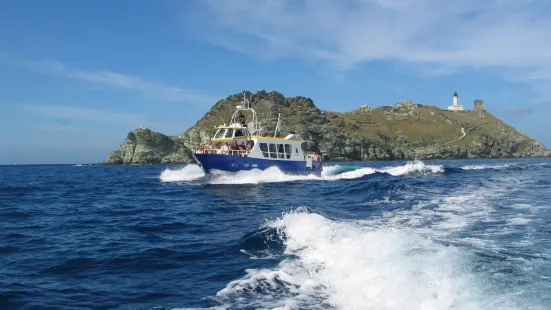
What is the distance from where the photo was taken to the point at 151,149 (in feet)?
479

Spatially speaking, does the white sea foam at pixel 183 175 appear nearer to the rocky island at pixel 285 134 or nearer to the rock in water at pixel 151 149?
the rocky island at pixel 285 134

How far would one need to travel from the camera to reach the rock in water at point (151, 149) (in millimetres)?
→ 145625

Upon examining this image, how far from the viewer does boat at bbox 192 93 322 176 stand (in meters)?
41.8

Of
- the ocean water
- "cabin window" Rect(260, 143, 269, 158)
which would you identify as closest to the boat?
"cabin window" Rect(260, 143, 269, 158)

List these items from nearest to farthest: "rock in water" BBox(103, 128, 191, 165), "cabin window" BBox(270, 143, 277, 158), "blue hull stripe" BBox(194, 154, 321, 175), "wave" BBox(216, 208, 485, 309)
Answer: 1. "wave" BBox(216, 208, 485, 309)
2. "blue hull stripe" BBox(194, 154, 321, 175)
3. "cabin window" BBox(270, 143, 277, 158)
4. "rock in water" BBox(103, 128, 191, 165)

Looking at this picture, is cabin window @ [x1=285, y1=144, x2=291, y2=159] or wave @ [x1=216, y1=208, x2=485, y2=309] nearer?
wave @ [x1=216, y1=208, x2=485, y2=309]

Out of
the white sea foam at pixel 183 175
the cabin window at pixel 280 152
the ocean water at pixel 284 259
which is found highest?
the cabin window at pixel 280 152

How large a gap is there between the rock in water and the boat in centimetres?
10025

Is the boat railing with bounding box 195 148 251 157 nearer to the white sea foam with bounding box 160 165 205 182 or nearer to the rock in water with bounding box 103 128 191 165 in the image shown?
the white sea foam with bounding box 160 165 205 182

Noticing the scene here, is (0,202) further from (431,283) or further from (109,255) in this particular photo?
(431,283)

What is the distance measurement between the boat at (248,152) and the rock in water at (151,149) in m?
100

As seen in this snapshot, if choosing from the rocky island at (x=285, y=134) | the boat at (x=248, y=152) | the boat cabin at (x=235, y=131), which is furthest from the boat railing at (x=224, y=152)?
the rocky island at (x=285, y=134)

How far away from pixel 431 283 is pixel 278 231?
23.7 feet

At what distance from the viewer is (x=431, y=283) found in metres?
8.31
